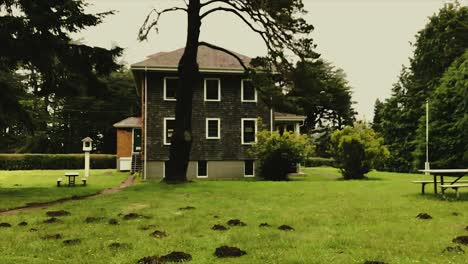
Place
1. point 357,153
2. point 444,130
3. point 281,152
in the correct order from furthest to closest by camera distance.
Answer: point 444,130, point 281,152, point 357,153

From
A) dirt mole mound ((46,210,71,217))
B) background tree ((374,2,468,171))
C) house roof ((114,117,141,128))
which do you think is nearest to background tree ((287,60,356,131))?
background tree ((374,2,468,171))

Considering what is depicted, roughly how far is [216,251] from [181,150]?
15815mm

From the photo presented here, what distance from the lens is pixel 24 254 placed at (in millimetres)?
7238

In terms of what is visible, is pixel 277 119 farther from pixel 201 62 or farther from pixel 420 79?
pixel 420 79

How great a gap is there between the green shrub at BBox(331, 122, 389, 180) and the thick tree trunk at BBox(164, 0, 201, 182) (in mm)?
10999

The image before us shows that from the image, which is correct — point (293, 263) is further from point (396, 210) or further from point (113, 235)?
point (396, 210)

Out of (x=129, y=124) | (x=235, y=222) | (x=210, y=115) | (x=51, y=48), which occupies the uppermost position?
(x=51, y=48)

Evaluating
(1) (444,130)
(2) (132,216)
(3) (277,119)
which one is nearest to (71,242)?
(2) (132,216)

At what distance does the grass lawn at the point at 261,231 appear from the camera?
276 inches

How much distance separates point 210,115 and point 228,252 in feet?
85.5

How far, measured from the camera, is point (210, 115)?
3291 centimetres

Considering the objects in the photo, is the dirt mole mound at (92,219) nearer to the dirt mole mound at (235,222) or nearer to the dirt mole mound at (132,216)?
the dirt mole mound at (132,216)

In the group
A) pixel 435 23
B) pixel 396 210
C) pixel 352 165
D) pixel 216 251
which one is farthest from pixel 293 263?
pixel 435 23

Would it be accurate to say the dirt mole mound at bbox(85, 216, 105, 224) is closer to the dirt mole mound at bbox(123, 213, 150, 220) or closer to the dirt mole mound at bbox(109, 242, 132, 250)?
the dirt mole mound at bbox(123, 213, 150, 220)
